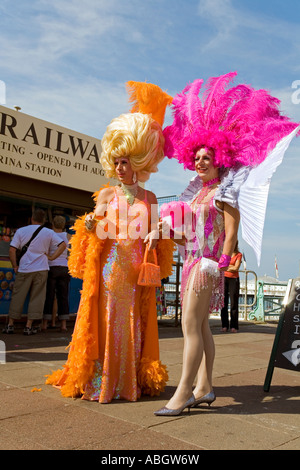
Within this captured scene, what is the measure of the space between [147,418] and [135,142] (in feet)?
6.22

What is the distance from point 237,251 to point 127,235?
16.3 feet

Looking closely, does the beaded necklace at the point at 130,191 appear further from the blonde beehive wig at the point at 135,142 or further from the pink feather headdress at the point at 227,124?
the pink feather headdress at the point at 227,124

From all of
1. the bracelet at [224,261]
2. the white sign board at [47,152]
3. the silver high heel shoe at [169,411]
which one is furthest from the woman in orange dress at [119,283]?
the white sign board at [47,152]

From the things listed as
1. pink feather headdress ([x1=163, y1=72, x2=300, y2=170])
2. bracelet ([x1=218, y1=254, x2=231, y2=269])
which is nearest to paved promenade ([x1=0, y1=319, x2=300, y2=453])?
bracelet ([x1=218, y1=254, x2=231, y2=269])

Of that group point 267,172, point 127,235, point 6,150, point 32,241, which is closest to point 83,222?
point 127,235

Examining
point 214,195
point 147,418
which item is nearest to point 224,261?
point 214,195

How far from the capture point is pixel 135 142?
341 centimetres

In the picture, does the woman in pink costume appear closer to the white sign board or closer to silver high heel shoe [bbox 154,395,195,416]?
silver high heel shoe [bbox 154,395,195,416]

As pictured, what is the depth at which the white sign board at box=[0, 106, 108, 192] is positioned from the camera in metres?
7.24

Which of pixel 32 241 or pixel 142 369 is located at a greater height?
pixel 32 241

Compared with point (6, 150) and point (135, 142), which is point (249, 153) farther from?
point (6, 150)

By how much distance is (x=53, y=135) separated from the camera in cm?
791

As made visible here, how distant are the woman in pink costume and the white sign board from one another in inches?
178

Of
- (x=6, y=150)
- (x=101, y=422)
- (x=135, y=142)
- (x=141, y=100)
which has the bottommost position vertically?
(x=101, y=422)
